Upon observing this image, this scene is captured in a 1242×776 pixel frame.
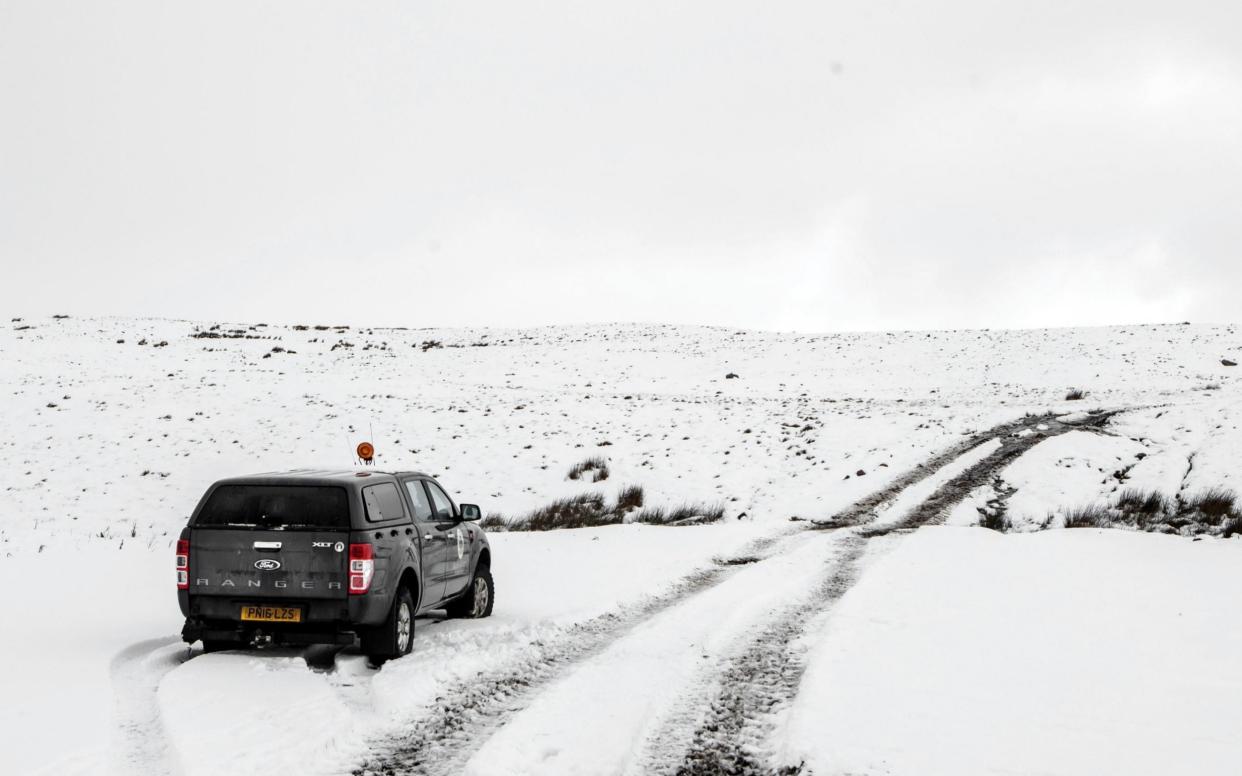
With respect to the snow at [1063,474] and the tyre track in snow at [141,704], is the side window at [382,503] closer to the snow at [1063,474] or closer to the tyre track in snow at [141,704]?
the tyre track in snow at [141,704]

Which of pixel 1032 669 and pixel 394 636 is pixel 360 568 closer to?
pixel 394 636

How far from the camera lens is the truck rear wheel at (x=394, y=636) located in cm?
823

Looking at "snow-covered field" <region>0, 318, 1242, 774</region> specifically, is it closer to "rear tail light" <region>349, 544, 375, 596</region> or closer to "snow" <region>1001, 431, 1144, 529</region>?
"snow" <region>1001, 431, 1144, 529</region>

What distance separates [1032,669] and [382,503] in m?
6.27

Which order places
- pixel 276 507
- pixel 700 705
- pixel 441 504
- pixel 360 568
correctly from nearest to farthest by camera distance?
pixel 700 705, pixel 360 568, pixel 276 507, pixel 441 504

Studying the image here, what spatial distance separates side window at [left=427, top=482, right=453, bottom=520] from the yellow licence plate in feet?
7.64

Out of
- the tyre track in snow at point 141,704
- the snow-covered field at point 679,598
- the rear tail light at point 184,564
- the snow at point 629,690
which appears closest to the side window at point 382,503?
the snow-covered field at point 679,598

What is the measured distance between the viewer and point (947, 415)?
2953 cm

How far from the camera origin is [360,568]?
8.11m

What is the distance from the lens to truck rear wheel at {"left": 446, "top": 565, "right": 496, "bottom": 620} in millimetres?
10633

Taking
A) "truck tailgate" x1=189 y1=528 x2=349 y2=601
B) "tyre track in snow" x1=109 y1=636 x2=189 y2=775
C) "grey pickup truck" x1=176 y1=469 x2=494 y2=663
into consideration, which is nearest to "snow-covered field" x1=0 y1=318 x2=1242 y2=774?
"tyre track in snow" x1=109 y1=636 x2=189 y2=775

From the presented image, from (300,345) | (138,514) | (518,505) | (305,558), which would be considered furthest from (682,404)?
(300,345)

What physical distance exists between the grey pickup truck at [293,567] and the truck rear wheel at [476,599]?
1.86 metres

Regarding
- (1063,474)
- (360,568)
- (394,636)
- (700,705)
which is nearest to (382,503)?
(360,568)
